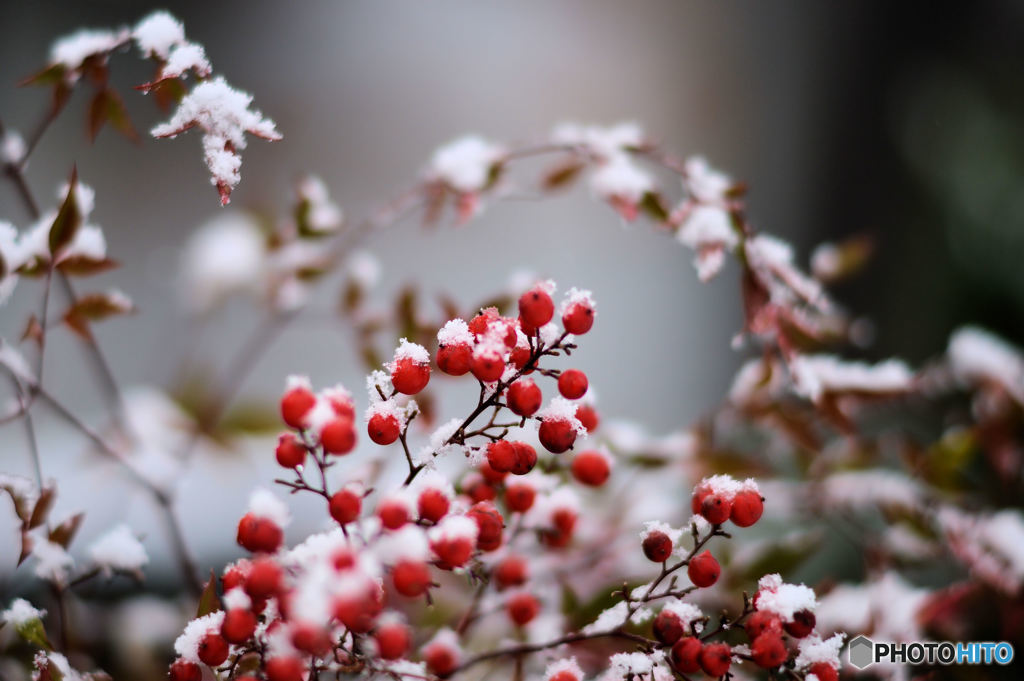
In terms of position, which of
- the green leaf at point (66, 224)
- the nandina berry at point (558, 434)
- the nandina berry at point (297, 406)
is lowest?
the nandina berry at point (297, 406)

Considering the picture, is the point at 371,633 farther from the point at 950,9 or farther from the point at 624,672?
the point at 950,9

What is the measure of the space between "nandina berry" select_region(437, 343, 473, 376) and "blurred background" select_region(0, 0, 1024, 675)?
58 cm

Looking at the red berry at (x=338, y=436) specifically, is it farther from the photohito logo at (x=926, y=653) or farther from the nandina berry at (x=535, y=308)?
the photohito logo at (x=926, y=653)

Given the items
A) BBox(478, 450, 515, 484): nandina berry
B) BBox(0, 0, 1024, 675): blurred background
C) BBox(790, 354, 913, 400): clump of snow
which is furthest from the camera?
BBox(0, 0, 1024, 675): blurred background

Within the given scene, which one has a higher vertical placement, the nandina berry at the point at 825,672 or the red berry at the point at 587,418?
the red berry at the point at 587,418

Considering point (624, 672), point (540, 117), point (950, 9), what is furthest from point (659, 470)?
point (950, 9)

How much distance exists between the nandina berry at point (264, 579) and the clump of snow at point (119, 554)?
0.13 meters

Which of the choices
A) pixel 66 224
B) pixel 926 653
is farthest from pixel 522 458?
pixel 926 653

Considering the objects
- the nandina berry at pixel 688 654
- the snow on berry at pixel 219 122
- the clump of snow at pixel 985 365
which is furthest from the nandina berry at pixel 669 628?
the clump of snow at pixel 985 365

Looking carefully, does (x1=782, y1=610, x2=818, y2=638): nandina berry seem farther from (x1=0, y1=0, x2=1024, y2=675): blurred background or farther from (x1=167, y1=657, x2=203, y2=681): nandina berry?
(x1=0, y1=0, x2=1024, y2=675): blurred background

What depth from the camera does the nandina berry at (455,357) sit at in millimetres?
250

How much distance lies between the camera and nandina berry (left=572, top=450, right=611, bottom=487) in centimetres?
33

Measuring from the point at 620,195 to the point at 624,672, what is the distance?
242 mm

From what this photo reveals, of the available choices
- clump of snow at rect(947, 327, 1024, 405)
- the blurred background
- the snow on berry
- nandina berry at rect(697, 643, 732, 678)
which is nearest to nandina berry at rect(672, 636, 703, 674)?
nandina berry at rect(697, 643, 732, 678)
